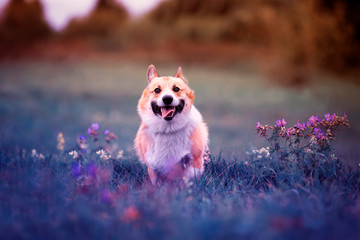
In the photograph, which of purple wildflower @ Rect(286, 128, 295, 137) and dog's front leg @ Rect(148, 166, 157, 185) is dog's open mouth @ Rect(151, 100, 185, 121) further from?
purple wildflower @ Rect(286, 128, 295, 137)

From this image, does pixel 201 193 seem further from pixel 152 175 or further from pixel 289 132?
pixel 289 132

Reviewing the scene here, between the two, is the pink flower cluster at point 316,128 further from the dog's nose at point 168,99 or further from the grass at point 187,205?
the dog's nose at point 168,99

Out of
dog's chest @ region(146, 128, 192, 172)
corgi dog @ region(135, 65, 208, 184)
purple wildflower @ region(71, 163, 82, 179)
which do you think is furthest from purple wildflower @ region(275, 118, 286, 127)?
purple wildflower @ region(71, 163, 82, 179)

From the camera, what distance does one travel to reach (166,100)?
3.84 meters

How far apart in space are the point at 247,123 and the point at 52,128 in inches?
261

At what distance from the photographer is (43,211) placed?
271cm

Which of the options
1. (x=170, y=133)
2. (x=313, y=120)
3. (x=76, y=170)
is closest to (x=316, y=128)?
(x=313, y=120)

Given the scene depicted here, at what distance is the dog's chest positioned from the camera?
3901mm

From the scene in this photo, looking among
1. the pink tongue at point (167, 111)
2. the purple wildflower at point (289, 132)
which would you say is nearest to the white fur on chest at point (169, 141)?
the pink tongue at point (167, 111)

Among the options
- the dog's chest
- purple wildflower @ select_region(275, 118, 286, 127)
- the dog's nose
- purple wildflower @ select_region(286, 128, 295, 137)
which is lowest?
the dog's chest

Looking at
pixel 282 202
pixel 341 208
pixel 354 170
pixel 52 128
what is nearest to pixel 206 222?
pixel 282 202

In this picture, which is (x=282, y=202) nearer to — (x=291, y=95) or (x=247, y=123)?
(x=247, y=123)

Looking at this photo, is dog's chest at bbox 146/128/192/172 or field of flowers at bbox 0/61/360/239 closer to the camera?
field of flowers at bbox 0/61/360/239

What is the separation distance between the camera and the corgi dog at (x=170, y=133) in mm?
3885
